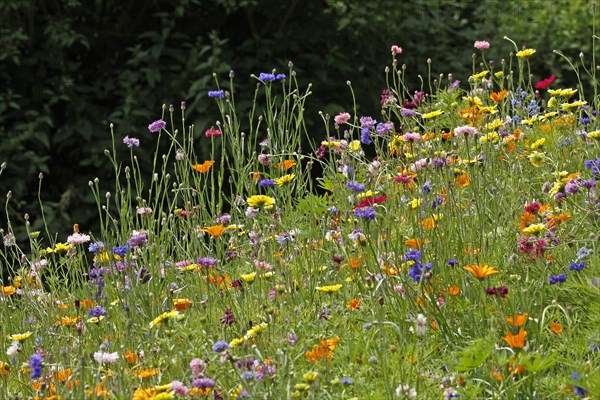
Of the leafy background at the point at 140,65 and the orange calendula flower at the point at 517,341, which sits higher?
the orange calendula flower at the point at 517,341

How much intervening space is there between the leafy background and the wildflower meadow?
239 centimetres

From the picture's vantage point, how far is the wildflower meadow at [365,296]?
2566mm

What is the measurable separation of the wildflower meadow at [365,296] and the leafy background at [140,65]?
2.39 m

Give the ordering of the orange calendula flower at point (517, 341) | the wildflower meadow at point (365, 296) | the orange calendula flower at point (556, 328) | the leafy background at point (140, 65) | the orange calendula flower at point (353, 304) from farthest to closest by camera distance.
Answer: the leafy background at point (140, 65), the orange calendula flower at point (353, 304), the orange calendula flower at point (556, 328), the wildflower meadow at point (365, 296), the orange calendula flower at point (517, 341)

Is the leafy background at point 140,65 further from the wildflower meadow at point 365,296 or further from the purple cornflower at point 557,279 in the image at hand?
the purple cornflower at point 557,279

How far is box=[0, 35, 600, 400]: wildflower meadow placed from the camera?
8.42 feet

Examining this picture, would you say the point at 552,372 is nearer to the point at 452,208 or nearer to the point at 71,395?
the point at 452,208

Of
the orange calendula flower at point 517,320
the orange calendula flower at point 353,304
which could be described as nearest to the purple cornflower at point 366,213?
the orange calendula flower at point 353,304

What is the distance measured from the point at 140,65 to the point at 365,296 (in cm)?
408

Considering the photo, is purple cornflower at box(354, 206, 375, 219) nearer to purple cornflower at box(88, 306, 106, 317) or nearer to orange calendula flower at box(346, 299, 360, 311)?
orange calendula flower at box(346, 299, 360, 311)

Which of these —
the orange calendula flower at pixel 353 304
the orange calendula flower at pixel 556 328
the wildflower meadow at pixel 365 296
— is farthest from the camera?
the orange calendula flower at pixel 353 304

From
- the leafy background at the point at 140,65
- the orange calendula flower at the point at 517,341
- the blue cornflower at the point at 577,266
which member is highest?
the orange calendula flower at the point at 517,341

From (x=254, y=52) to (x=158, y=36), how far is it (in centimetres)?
68

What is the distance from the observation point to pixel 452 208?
3.33 meters
